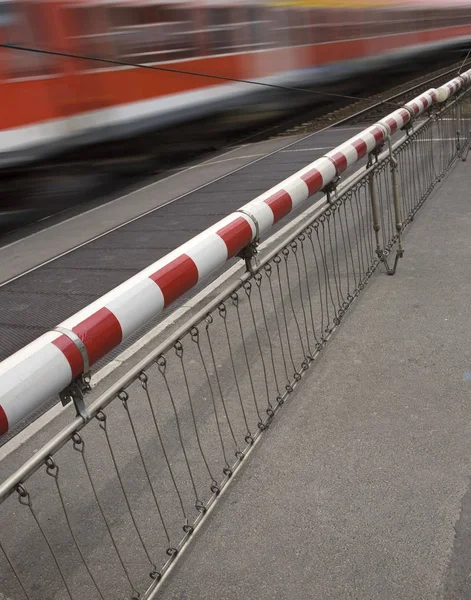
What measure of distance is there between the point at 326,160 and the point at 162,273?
194 cm

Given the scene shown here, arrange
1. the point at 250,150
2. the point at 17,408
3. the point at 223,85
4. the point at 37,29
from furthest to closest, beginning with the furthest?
the point at 250,150 → the point at 223,85 → the point at 37,29 → the point at 17,408

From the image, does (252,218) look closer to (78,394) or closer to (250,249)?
(250,249)

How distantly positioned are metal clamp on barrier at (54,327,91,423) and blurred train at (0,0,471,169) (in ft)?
10.1

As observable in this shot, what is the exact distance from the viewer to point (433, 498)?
7.88 feet

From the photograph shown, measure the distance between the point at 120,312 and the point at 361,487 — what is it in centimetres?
127

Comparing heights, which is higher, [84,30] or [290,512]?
[84,30]

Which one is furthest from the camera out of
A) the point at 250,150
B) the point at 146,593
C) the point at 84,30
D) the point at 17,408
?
the point at 250,150

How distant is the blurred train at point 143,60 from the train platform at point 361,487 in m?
3.02

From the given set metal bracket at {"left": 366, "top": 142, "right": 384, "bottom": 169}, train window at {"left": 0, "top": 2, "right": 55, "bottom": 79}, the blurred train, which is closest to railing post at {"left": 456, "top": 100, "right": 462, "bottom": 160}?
the blurred train

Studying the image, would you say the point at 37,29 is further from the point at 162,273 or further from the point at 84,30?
the point at 162,273

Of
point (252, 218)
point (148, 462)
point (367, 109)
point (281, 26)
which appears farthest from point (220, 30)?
point (148, 462)

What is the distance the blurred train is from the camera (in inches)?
227

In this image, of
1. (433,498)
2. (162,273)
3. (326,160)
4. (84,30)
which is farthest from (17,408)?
(84,30)

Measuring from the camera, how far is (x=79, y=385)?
1869mm
